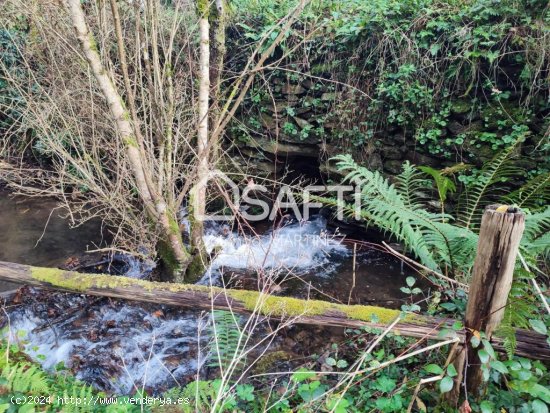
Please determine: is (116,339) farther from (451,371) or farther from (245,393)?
(451,371)

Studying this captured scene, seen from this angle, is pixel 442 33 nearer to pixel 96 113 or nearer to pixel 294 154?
pixel 294 154

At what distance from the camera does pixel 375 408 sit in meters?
1.73

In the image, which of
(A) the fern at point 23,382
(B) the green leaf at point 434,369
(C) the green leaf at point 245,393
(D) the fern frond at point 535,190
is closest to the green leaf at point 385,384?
(B) the green leaf at point 434,369

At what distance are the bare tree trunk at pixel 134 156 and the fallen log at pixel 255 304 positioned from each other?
108 cm

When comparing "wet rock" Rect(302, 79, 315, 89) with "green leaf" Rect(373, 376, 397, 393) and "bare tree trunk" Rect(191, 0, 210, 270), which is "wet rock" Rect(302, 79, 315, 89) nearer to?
"bare tree trunk" Rect(191, 0, 210, 270)

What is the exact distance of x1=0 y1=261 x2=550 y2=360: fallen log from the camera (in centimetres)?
172

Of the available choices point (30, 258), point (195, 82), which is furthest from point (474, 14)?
point (30, 258)

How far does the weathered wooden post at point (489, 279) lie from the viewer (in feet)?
4.46

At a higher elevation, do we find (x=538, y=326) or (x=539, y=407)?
(x=538, y=326)

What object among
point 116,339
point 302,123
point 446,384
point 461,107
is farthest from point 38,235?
point 461,107

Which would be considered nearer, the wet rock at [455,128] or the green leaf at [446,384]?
the green leaf at [446,384]

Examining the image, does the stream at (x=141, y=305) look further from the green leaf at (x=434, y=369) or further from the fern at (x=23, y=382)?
the green leaf at (x=434, y=369)

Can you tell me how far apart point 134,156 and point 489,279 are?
2.88m

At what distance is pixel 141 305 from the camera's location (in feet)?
11.9
